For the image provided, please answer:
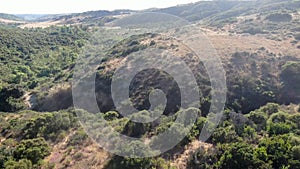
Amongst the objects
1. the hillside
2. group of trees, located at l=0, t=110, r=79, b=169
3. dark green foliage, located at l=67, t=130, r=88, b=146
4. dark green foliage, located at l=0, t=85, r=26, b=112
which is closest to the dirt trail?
the hillside

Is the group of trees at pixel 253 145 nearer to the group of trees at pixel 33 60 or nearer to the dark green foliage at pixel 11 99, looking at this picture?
the dark green foliage at pixel 11 99

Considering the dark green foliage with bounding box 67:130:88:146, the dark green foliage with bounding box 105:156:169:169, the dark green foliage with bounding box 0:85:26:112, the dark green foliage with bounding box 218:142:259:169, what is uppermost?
the dark green foliage with bounding box 218:142:259:169

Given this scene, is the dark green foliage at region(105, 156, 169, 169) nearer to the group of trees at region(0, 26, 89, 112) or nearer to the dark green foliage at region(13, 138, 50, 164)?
the dark green foliage at region(13, 138, 50, 164)

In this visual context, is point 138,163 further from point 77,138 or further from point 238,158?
point 77,138

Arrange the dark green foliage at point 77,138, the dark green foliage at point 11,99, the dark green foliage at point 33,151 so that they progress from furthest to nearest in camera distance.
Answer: the dark green foliage at point 11,99 → the dark green foliage at point 77,138 → the dark green foliage at point 33,151

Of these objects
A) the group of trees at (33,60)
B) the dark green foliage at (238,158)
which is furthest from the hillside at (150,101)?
the group of trees at (33,60)
